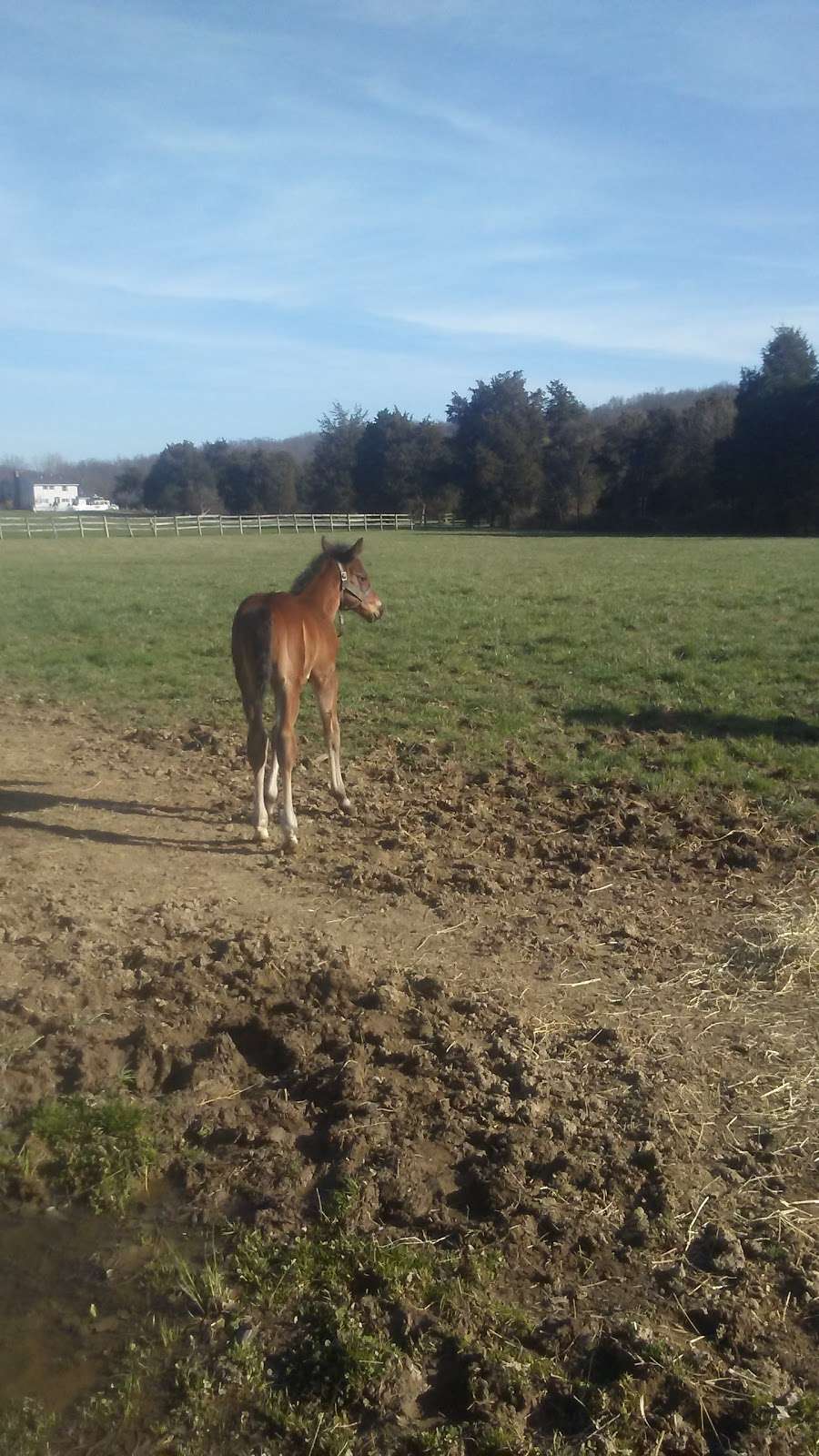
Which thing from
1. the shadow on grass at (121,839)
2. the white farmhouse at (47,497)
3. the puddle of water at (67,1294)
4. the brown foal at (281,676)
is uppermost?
the white farmhouse at (47,497)

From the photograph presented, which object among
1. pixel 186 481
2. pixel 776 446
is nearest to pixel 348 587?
pixel 776 446

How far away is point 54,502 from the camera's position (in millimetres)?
107812

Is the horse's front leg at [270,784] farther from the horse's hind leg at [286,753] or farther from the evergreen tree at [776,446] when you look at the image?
the evergreen tree at [776,446]

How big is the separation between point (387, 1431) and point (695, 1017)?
293cm

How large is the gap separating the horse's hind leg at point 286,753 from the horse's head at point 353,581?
6.20ft

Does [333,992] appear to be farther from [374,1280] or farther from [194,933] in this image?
[374,1280]

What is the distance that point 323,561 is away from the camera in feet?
31.6

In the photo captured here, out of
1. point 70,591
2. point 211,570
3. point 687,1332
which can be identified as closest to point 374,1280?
point 687,1332

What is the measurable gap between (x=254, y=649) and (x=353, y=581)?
80.1 inches

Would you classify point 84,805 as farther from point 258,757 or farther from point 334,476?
point 334,476

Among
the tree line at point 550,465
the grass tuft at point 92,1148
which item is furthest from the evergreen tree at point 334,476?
the grass tuft at point 92,1148

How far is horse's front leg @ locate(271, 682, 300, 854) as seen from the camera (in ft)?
26.1

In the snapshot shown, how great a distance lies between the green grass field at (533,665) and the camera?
10.5 metres

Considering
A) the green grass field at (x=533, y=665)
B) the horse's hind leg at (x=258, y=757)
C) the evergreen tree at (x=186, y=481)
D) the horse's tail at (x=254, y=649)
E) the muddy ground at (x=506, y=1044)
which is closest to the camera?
the muddy ground at (x=506, y=1044)
